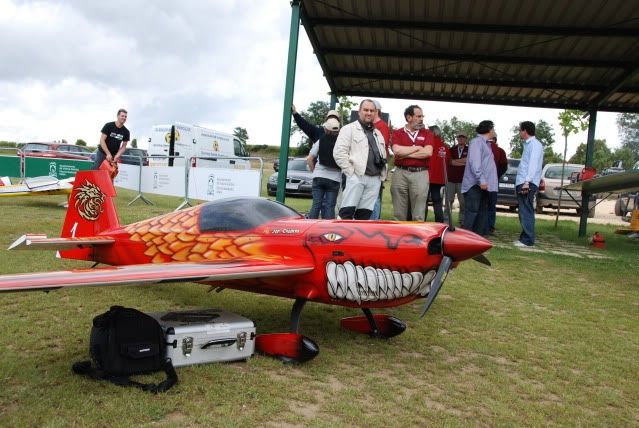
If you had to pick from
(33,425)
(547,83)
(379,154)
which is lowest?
(33,425)

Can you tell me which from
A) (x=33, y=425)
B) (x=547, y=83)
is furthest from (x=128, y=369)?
(x=547, y=83)

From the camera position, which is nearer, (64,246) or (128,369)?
(128,369)

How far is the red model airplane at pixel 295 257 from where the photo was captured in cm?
345

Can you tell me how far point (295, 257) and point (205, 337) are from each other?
89cm

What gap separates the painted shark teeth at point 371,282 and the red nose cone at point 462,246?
214mm

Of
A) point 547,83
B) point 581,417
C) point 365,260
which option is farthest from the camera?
point 547,83

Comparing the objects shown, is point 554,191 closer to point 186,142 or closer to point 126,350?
point 186,142

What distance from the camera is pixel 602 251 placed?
9.53 meters

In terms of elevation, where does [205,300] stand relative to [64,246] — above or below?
below

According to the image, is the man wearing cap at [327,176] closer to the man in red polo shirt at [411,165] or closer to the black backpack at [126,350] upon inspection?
the man in red polo shirt at [411,165]

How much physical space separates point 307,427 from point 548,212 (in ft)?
66.9

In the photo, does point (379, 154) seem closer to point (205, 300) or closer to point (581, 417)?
point (205, 300)

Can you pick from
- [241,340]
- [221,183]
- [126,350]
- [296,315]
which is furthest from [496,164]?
[126,350]

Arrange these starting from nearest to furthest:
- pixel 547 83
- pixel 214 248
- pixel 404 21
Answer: pixel 214 248 → pixel 404 21 → pixel 547 83
